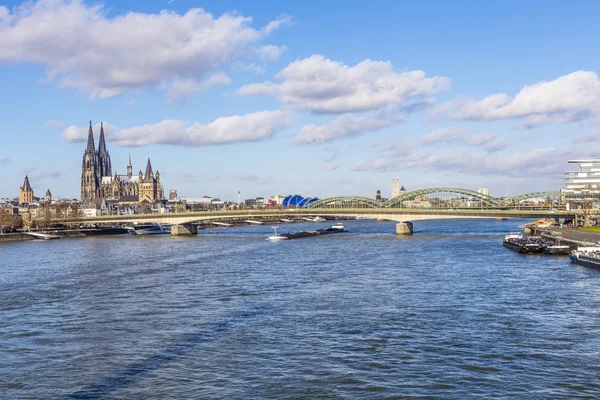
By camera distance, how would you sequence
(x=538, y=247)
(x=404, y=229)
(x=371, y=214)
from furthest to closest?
1. (x=404, y=229)
2. (x=371, y=214)
3. (x=538, y=247)

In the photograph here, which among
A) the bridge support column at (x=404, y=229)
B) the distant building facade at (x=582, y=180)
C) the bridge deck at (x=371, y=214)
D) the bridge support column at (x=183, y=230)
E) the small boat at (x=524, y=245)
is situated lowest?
the small boat at (x=524, y=245)

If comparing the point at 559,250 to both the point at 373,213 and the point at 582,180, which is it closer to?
the point at 373,213

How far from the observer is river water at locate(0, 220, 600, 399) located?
21.7 metres

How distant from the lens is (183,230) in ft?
414

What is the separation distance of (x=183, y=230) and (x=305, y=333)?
99.6m

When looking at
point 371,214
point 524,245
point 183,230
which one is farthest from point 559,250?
point 183,230

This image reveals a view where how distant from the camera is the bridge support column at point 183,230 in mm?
123988

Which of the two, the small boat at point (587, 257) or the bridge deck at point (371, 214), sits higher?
the bridge deck at point (371, 214)

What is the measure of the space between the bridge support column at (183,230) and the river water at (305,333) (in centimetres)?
6840

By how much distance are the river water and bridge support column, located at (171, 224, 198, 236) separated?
6840cm

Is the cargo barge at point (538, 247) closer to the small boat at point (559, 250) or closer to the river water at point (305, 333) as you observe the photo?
the small boat at point (559, 250)

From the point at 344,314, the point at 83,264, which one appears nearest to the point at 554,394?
the point at 344,314

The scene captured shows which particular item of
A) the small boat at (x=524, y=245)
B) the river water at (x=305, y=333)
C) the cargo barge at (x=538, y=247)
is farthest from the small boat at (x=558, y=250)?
the river water at (x=305, y=333)

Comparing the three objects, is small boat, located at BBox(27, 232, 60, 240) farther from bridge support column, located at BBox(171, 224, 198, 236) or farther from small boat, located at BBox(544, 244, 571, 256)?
small boat, located at BBox(544, 244, 571, 256)
